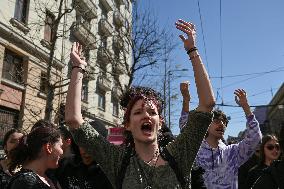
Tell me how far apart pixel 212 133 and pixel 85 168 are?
1.50 metres

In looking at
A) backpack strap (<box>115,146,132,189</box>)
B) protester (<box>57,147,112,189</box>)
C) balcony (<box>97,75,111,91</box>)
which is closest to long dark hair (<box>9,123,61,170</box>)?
protester (<box>57,147,112,189</box>)

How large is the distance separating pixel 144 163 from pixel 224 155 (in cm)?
211

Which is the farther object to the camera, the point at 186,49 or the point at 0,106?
the point at 0,106

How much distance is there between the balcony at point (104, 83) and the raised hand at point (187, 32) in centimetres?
2292

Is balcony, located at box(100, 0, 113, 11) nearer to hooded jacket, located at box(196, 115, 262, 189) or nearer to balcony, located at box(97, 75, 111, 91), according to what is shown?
balcony, located at box(97, 75, 111, 91)

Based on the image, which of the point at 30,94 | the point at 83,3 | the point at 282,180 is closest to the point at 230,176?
the point at 282,180

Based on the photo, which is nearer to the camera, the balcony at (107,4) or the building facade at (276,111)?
the balcony at (107,4)

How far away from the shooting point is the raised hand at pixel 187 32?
2115 millimetres

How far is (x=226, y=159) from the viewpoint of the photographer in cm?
381

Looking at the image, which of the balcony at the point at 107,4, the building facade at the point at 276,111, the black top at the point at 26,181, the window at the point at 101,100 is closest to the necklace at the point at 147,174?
the black top at the point at 26,181

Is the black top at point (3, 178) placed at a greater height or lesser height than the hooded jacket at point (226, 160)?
lesser

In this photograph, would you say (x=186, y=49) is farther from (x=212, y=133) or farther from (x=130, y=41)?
(x=130, y=41)

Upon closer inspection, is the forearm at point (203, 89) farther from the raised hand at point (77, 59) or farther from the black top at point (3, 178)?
the black top at point (3, 178)

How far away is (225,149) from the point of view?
3.95 m
